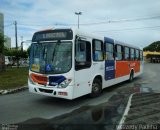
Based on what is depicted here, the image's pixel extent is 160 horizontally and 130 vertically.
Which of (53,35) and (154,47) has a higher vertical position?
(154,47)

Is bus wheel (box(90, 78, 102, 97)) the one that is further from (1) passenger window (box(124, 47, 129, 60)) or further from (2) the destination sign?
(1) passenger window (box(124, 47, 129, 60))

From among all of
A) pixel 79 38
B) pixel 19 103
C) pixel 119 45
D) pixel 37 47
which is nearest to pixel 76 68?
pixel 79 38

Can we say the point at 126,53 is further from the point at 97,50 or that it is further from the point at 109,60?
the point at 97,50

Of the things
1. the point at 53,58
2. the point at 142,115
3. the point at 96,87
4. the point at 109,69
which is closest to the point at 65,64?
the point at 53,58

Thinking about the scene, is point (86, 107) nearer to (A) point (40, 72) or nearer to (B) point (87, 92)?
(B) point (87, 92)

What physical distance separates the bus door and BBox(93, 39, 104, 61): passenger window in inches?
30.6

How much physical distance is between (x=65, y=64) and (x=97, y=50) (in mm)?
2677

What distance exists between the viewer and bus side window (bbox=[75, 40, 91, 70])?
422 inches

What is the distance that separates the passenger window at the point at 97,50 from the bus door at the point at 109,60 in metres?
0.78

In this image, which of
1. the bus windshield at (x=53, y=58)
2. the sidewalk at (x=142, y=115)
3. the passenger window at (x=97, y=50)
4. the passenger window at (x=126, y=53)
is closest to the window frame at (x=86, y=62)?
the bus windshield at (x=53, y=58)

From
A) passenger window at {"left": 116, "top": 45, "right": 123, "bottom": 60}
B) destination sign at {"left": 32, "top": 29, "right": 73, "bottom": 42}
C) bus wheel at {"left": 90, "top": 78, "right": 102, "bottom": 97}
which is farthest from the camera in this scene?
passenger window at {"left": 116, "top": 45, "right": 123, "bottom": 60}

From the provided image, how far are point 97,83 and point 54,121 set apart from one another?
190 inches

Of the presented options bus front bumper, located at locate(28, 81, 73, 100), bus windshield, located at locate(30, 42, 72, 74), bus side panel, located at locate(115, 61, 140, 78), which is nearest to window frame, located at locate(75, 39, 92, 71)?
bus windshield, located at locate(30, 42, 72, 74)

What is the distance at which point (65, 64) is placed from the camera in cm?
1050
